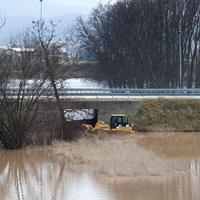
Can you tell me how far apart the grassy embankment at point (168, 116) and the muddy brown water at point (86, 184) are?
1344 centimetres

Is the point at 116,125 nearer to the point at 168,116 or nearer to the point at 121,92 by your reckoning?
the point at 168,116

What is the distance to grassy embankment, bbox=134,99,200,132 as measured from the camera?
4603cm

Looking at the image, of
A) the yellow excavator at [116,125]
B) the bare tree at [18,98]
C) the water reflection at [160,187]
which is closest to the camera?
the water reflection at [160,187]

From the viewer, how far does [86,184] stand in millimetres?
26859

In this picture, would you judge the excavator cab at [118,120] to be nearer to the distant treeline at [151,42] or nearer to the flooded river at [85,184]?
the flooded river at [85,184]

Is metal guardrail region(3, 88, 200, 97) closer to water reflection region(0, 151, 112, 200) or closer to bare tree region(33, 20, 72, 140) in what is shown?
bare tree region(33, 20, 72, 140)

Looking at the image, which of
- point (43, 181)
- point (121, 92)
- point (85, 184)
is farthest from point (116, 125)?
point (85, 184)

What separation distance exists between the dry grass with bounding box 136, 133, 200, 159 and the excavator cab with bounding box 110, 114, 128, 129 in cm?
214

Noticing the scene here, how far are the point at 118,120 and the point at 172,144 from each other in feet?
23.3

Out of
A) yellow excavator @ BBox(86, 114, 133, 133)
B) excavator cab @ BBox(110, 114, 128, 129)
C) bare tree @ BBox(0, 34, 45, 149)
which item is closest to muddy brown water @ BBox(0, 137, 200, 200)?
bare tree @ BBox(0, 34, 45, 149)

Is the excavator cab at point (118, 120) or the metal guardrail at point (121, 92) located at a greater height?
the metal guardrail at point (121, 92)

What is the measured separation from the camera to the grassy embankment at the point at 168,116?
46.0 metres

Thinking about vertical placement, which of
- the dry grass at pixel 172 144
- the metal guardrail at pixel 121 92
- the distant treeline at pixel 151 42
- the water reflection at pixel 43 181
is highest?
the distant treeline at pixel 151 42

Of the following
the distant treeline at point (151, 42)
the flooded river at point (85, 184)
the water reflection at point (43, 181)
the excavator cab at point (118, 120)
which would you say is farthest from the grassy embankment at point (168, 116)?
the distant treeline at point (151, 42)
